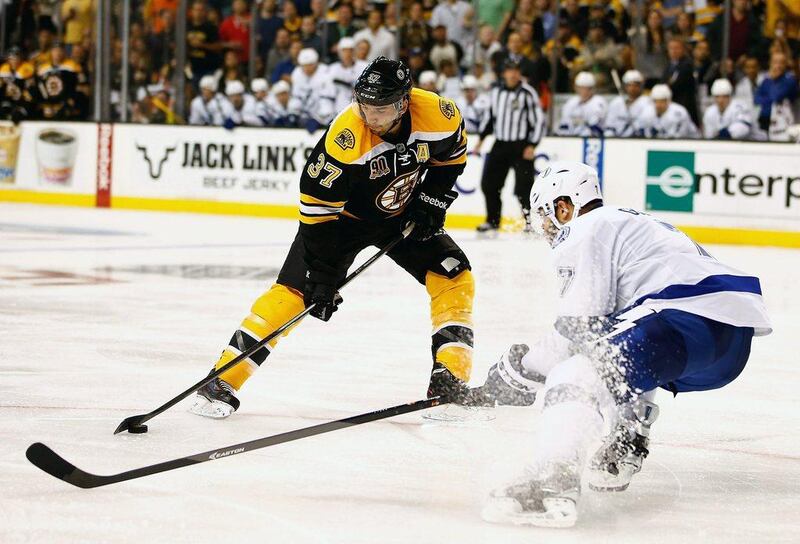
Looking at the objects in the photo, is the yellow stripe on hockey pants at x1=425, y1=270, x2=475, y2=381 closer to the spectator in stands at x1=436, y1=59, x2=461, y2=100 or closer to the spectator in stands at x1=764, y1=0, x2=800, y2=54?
the spectator in stands at x1=764, y1=0, x2=800, y2=54

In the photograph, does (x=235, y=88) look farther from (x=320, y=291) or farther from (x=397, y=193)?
(x=320, y=291)

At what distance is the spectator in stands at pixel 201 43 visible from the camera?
532 inches

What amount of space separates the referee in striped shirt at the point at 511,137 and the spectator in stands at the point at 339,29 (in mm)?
2446

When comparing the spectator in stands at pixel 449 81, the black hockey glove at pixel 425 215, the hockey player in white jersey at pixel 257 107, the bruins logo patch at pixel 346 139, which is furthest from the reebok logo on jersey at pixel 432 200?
the hockey player in white jersey at pixel 257 107

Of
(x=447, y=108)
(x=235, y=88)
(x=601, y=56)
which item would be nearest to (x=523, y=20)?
(x=601, y=56)

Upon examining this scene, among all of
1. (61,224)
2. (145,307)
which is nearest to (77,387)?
(145,307)

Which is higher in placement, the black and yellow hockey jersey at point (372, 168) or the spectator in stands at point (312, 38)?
the spectator in stands at point (312, 38)

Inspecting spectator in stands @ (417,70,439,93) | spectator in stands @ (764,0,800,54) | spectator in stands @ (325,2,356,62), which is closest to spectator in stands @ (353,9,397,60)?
spectator in stands @ (325,2,356,62)

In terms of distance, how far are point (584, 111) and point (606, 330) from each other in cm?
889

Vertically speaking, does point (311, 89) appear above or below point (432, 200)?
above

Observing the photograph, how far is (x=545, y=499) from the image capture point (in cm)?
277

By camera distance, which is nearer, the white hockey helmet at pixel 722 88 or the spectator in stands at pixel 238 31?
the white hockey helmet at pixel 722 88

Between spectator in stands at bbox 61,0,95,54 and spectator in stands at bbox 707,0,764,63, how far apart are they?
6586 millimetres

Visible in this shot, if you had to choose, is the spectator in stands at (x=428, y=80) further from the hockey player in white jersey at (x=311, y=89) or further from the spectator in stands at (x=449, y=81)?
the hockey player in white jersey at (x=311, y=89)
